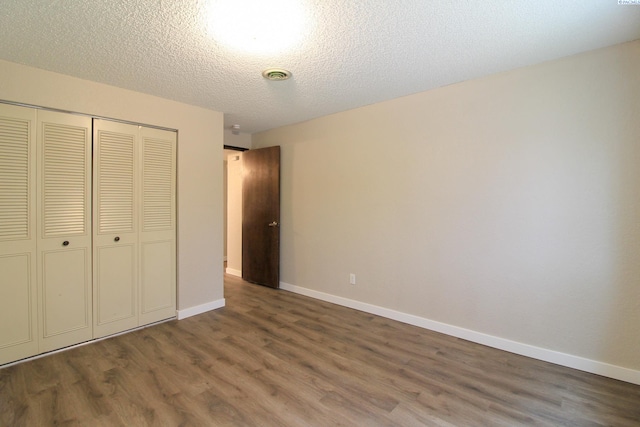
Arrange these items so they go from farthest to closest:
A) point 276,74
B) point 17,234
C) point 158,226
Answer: point 158,226, point 276,74, point 17,234

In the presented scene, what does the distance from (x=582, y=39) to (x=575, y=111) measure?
500 mm

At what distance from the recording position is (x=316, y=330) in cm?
306

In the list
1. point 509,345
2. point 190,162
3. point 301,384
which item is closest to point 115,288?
point 190,162

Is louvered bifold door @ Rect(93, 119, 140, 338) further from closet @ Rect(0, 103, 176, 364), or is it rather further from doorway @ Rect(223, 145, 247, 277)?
doorway @ Rect(223, 145, 247, 277)

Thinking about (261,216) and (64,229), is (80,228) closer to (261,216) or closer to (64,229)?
(64,229)

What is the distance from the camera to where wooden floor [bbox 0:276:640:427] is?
1.82 metres

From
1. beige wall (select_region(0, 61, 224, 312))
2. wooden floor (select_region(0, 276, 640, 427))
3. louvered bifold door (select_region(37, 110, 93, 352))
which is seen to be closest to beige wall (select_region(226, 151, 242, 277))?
beige wall (select_region(0, 61, 224, 312))

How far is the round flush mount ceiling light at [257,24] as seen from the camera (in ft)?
5.65

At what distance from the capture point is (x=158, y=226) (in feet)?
10.5

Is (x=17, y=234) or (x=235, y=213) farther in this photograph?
(x=235, y=213)

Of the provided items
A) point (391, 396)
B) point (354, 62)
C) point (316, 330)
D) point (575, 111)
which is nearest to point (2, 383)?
point (316, 330)

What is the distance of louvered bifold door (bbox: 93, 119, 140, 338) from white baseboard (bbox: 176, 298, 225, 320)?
1.47ft

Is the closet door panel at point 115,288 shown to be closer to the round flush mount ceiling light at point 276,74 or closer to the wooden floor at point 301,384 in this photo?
the wooden floor at point 301,384

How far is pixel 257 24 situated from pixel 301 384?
2455 millimetres
